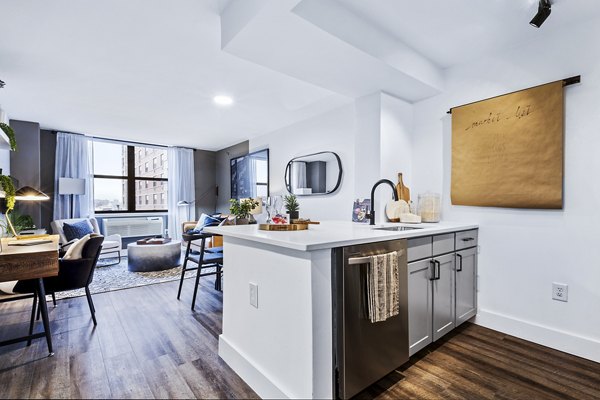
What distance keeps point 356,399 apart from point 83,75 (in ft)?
12.1

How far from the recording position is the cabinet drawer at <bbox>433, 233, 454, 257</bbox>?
6.81 feet

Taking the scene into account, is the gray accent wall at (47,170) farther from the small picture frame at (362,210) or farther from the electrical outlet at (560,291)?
the electrical outlet at (560,291)

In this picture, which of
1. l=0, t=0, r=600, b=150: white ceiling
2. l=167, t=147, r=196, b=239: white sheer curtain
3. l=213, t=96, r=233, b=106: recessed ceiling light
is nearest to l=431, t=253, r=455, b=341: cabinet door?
l=0, t=0, r=600, b=150: white ceiling

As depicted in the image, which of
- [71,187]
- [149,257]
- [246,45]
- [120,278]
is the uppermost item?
[246,45]

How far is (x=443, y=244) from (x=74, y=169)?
611cm

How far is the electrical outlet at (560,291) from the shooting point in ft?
6.95

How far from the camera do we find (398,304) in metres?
1.71

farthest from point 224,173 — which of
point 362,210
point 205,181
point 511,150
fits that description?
point 511,150

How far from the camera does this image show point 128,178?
20.4ft

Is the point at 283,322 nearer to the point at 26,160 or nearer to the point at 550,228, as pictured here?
the point at 550,228

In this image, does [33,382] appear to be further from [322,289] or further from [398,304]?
[398,304]

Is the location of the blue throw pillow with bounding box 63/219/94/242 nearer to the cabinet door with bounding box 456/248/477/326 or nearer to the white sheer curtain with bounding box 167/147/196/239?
the white sheer curtain with bounding box 167/147/196/239

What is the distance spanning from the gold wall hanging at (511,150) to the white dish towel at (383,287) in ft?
4.48

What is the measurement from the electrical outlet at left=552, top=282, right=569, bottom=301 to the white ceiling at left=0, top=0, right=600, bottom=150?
190cm
